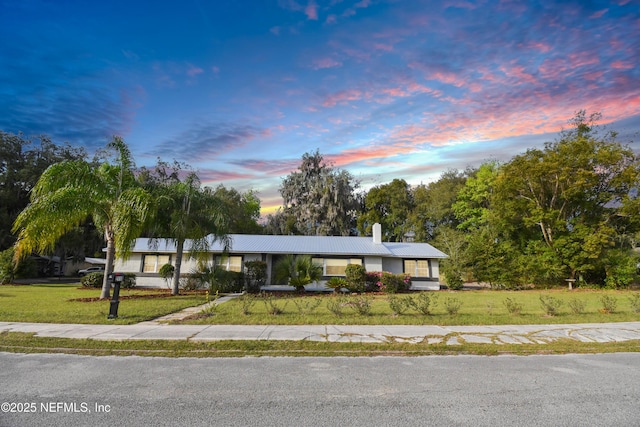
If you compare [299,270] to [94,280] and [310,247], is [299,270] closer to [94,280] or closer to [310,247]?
[310,247]

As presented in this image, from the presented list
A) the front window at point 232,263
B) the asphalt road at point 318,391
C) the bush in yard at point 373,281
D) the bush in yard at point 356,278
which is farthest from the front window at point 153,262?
the asphalt road at point 318,391

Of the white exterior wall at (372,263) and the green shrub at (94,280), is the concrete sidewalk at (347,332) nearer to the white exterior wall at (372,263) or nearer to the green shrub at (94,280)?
the white exterior wall at (372,263)

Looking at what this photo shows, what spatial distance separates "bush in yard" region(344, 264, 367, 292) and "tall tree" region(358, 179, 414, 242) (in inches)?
1061

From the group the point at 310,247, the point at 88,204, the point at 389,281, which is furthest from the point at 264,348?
the point at 310,247

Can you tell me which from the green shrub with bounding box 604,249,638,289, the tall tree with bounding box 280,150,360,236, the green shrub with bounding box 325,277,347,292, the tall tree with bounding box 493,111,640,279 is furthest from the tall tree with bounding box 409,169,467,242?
the green shrub with bounding box 325,277,347,292

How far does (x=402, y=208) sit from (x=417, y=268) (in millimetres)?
25757

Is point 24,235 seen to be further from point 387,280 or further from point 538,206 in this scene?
point 538,206

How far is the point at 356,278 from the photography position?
20.5 meters

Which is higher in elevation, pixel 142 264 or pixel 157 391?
pixel 142 264

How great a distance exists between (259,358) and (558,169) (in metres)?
29.1

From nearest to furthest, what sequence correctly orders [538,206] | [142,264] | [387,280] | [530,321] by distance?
1. [530,321]
2. [387,280]
3. [142,264]
4. [538,206]

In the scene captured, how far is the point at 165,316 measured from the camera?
10.9m

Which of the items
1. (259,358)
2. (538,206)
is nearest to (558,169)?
(538,206)

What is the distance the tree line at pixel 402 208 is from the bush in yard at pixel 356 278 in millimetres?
7628
